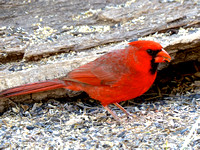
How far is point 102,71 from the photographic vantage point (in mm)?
3273

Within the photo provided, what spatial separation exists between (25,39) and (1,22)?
48 cm

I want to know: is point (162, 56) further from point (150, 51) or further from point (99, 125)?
point (99, 125)

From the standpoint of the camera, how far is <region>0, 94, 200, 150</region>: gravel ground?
2.74 m

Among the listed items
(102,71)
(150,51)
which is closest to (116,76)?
(102,71)

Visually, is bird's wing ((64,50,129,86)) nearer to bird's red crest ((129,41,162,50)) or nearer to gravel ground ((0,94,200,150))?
bird's red crest ((129,41,162,50))

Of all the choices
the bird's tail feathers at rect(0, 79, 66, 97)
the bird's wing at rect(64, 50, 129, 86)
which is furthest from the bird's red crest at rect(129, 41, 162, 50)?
the bird's tail feathers at rect(0, 79, 66, 97)

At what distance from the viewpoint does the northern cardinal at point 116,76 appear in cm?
303

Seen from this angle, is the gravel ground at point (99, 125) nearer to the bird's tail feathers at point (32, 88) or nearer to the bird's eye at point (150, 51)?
the bird's tail feathers at point (32, 88)

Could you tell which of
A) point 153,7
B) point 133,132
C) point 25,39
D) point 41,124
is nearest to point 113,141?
point 133,132

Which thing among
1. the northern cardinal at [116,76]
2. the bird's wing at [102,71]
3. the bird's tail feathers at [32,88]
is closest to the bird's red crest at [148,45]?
the northern cardinal at [116,76]

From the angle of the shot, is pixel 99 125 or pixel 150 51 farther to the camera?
pixel 99 125

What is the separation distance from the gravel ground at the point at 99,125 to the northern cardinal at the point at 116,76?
0.26m

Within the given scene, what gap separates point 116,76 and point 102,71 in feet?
0.65

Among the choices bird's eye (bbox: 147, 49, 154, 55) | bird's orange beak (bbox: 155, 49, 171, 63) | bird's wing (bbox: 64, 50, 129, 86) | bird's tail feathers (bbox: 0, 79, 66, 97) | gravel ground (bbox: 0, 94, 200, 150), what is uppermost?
bird's eye (bbox: 147, 49, 154, 55)
